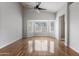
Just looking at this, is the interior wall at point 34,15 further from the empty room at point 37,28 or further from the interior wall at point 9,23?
the interior wall at point 9,23

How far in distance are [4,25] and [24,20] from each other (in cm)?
89

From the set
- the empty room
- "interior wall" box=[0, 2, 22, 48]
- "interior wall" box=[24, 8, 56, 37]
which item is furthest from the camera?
"interior wall" box=[0, 2, 22, 48]

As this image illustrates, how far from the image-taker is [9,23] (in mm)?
4961

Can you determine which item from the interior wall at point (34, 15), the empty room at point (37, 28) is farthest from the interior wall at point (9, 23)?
the interior wall at point (34, 15)

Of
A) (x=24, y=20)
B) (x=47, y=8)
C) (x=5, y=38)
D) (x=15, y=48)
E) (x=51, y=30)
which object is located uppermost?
(x=47, y=8)

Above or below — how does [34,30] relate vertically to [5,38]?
above

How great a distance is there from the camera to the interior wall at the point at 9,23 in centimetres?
439

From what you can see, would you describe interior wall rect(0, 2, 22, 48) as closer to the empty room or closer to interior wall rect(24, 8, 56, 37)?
the empty room

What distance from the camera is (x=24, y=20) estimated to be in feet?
14.0

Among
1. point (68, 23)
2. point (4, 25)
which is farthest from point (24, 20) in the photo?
point (68, 23)

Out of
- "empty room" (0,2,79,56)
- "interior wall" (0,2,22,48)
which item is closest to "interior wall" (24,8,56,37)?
"empty room" (0,2,79,56)

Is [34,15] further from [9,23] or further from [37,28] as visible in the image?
[9,23]

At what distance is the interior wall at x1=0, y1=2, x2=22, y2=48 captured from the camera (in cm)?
439

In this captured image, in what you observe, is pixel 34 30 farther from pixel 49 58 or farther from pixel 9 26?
pixel 49 58
